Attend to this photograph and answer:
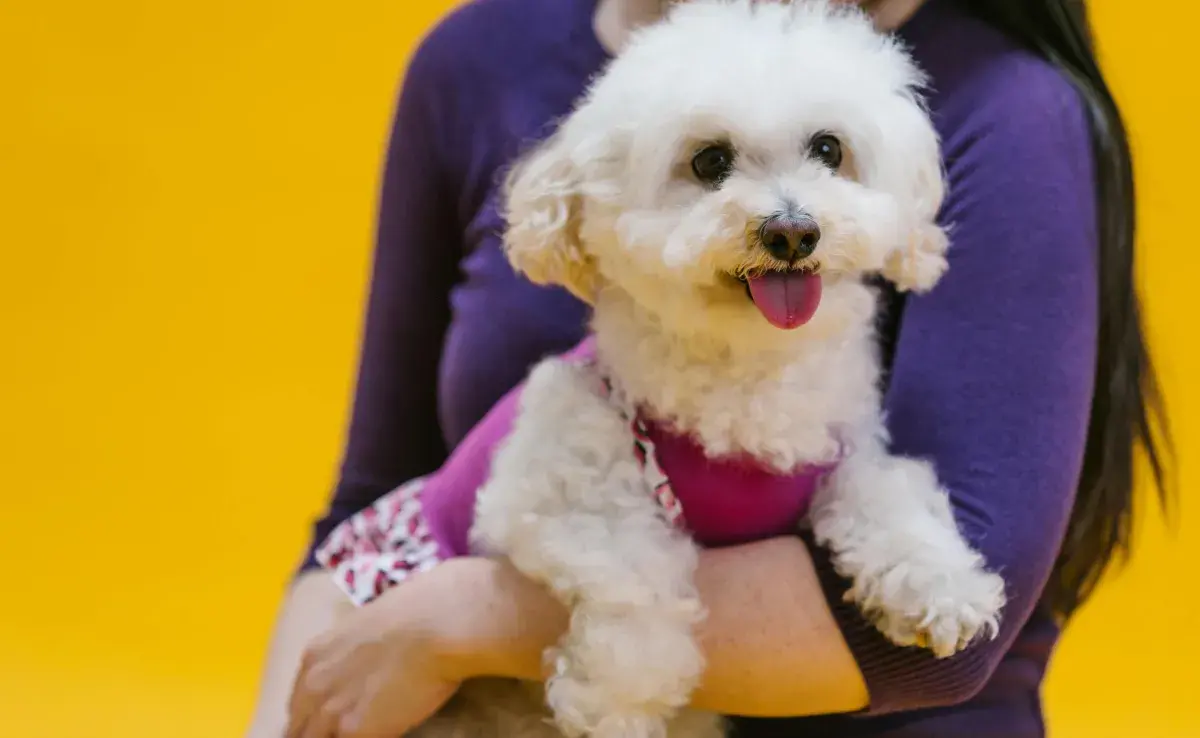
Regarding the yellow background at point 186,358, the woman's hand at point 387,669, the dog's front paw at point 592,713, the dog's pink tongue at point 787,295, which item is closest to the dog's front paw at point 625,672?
the dog's front paw at point 592,713

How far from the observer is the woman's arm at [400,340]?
1049mm

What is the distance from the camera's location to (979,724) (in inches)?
35.0

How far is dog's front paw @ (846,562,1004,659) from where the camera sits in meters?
0.73

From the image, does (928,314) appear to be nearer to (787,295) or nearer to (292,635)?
(787,295)

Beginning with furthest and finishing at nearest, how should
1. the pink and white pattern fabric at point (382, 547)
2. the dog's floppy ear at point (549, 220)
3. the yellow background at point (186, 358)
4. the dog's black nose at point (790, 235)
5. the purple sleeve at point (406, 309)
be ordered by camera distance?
1. the yellow background at point (186, 358)
2. the purple sleeve at point (406, 309)
3. the pink and white pattern fabric at point (382, 547)
4. the dog's floppy ear at point (549, 220)
5. the dog's black nose at point (790, 235)

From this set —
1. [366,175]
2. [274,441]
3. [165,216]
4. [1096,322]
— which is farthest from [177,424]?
[1096,322]

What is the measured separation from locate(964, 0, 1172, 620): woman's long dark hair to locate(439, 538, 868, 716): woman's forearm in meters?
0.27

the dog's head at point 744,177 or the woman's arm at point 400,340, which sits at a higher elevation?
the dog's head at point 744,177

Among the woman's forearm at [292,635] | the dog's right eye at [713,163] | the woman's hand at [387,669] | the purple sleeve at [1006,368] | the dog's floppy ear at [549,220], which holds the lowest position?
the woman's forearm at [292,635]

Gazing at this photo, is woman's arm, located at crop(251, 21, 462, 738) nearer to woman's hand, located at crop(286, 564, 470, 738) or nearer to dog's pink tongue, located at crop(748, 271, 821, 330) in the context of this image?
woman's hand, located at crop(286, 564, 470, 738)

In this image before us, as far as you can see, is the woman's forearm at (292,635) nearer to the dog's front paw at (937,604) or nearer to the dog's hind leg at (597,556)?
the dog's hind leg at (597,556)

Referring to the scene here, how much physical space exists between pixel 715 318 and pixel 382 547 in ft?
1.33

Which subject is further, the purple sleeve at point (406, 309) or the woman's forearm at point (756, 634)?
the purple sleeve at point (406, 309)

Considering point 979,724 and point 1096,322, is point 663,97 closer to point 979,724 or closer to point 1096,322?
point 1096,322
